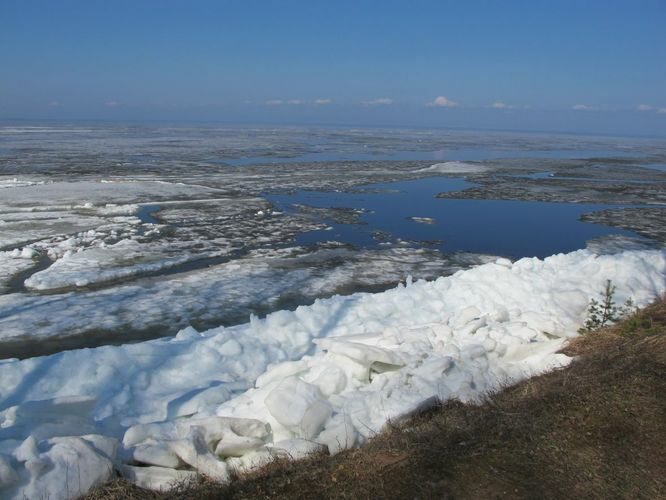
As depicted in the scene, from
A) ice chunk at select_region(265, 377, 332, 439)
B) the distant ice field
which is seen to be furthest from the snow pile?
ice chunk at select_region(265, 377, 332, 439)

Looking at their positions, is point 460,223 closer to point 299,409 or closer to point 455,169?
point 299,409

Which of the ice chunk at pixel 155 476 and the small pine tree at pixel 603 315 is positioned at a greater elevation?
the small pine tree at pixel 603 315

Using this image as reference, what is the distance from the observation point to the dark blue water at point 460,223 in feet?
45.2

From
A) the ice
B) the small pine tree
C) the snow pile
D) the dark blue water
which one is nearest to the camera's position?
the small pine tree

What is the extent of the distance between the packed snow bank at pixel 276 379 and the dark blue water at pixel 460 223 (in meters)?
5.66

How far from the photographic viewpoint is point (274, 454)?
11.8ft

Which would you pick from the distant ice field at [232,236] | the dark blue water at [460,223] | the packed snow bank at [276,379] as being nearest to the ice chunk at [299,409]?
the packed snow bank at [276,379]

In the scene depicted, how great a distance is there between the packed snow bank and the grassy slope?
1.05 feet

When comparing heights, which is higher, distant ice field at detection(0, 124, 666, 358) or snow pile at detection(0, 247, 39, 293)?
snow pile at detection(0, 247, 39, 293)

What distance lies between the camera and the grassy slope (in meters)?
2.83

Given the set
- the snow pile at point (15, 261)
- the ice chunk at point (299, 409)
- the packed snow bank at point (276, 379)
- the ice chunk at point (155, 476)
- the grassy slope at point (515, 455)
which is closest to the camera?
the grassy slope at point (515, 455)

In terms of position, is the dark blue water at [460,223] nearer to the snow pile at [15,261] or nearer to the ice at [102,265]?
the ice at [102,265]

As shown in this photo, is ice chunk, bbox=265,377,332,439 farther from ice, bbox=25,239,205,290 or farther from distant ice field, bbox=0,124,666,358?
ice, bbox=25,239,205,290

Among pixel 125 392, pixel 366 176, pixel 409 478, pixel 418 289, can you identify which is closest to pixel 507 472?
pixel 409 478
